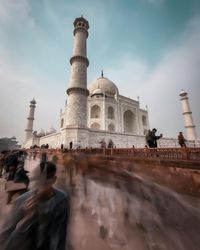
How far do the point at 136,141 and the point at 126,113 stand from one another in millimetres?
9768

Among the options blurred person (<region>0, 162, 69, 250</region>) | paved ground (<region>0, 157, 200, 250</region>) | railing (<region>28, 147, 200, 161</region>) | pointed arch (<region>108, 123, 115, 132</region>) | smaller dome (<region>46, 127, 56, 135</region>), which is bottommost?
paved ground (<region>0, 157, 200, 250</region>)

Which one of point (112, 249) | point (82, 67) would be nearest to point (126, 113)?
point (82, 67)

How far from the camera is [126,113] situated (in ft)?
87.8

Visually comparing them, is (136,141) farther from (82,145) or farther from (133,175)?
(133,175)

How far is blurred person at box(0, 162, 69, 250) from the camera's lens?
3.04ft

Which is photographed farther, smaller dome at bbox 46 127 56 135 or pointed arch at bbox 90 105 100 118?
smaller dome at bbox 46 127 56 135

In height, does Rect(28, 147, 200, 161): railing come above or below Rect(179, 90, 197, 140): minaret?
below

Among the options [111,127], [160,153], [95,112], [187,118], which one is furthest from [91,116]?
[160,153]

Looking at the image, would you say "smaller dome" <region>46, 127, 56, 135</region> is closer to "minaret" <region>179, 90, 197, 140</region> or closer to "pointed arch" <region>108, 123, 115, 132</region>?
"pointed arch" <region>108, 123, 115, 132</region>

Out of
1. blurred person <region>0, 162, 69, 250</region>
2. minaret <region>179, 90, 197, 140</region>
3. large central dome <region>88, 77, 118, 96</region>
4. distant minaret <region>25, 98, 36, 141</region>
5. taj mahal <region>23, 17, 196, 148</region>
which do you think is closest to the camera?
blurred person <region>0, 162, 69, 250</region>

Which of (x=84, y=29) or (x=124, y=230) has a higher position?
(x=84, y=29)

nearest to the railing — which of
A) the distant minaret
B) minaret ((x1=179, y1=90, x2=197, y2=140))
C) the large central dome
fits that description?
the large central dome

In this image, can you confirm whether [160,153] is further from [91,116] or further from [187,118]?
[187,118]

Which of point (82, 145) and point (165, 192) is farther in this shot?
point (82, 145)
